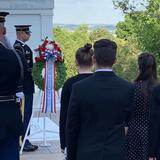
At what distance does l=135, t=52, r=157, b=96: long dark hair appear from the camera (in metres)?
5.57

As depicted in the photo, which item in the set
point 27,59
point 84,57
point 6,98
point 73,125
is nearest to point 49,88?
point 27,59

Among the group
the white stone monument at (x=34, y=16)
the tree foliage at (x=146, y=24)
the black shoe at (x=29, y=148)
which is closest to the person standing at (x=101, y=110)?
the black shoe at (x=29, y=148)

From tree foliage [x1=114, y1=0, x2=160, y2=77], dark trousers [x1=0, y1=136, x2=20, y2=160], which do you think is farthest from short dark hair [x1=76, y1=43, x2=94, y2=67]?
tree foliage [x1=114, y1=0, x2=160, y2=77]

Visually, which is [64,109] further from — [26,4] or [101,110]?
[26,4]

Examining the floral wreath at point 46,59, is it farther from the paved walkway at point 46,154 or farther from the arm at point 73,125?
the arm at point 73,125

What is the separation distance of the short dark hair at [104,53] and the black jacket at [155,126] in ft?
2.78

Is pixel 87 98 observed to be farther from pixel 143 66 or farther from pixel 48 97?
pixel 48 97

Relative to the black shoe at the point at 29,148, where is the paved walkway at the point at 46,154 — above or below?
below

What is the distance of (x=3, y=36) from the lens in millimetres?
5547

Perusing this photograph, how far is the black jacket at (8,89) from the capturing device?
5.32 m

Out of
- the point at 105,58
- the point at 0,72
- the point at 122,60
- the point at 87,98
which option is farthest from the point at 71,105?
the point at 122,60

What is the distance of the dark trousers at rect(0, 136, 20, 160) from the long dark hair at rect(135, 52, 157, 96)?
4.21 ft

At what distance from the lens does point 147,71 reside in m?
5.58

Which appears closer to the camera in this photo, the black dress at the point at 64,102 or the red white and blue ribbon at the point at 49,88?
the black dress at the point at 64,102
